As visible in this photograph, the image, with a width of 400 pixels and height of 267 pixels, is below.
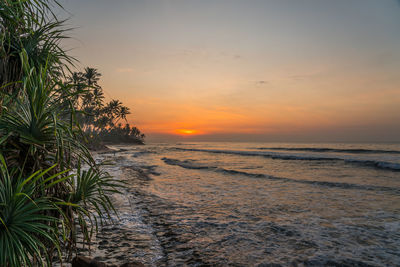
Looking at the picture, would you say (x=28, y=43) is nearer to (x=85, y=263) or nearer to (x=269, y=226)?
(x=85, y=263)

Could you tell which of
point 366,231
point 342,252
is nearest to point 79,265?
point 342,252

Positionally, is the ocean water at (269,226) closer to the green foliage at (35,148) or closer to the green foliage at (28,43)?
the green foliage at (35,148)

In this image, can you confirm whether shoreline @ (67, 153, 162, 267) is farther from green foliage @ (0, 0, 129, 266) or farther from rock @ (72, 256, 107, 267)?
green foliage @ (0, 0, 129, 266)

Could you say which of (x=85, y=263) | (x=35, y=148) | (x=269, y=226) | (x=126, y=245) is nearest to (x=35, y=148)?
(x=35, y=148)

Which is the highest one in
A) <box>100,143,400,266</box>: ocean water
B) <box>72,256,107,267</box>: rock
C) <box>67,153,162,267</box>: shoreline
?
<box>72,256,107,267</box>: rock

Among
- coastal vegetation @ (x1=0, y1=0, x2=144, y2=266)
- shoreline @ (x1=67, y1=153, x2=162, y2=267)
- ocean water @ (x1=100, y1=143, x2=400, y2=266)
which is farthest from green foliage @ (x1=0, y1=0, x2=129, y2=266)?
ocean water @ (x1=100, y1=143, x2=400, y2=266)

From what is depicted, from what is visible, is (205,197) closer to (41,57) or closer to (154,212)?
(154,212)

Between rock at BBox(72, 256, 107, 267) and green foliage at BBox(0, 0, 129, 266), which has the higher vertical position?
green foliage at BBox(0, 0, 129, 266)

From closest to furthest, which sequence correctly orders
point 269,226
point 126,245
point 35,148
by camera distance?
point 35,148 → point 126,245 → point 269,226

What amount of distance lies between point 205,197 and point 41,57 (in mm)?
7563

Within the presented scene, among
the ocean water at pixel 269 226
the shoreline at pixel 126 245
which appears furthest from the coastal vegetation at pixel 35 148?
the ocean water at pixel 269 226

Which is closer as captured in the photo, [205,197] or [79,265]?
[79,265]

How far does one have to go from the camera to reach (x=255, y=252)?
459 centimetres

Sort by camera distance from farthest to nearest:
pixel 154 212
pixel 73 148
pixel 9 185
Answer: pixel 154 212, pixel 73 148, pixel 9 185
